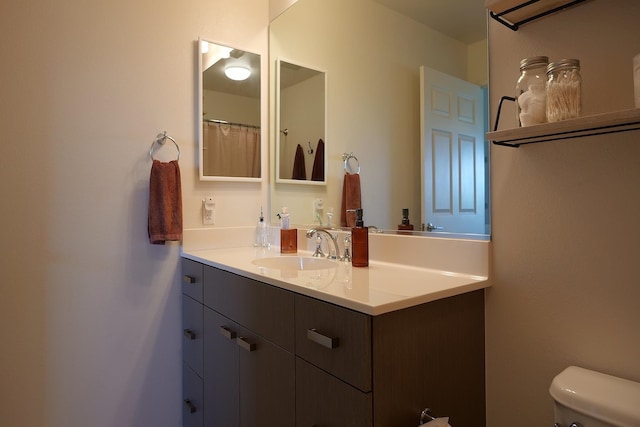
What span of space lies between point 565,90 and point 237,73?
156cm

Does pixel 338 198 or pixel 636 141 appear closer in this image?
pixel 636 141

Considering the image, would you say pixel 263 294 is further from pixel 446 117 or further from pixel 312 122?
pixel 312 122

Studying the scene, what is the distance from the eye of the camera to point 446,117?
1277mm

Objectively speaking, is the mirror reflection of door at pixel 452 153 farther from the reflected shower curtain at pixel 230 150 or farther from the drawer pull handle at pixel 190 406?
the drawer pull handle at pixel 190 406

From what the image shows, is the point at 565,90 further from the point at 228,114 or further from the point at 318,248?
the point at 228,114

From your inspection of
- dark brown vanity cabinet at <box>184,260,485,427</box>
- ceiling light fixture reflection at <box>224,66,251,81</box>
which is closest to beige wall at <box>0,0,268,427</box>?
ceiling light fixture reflection at <box>224,66,251,81</box>

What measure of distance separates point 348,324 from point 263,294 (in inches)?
15.3

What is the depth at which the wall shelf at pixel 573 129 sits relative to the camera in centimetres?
74

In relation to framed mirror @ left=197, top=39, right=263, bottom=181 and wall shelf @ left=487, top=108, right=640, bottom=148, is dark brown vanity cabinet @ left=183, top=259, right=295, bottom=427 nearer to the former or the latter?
framed mirror @ left=197, top=39, right=263, bottom=181

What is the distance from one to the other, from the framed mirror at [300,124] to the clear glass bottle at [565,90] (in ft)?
3.50

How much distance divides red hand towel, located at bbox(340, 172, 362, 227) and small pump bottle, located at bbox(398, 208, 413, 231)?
244 mm

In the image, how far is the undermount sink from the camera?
5.02ft

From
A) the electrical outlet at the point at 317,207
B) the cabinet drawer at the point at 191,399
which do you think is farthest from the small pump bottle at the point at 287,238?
the cabinet drawer at the point at 191,399

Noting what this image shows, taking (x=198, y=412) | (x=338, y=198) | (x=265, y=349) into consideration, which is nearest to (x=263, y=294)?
(x=265, y=349)
